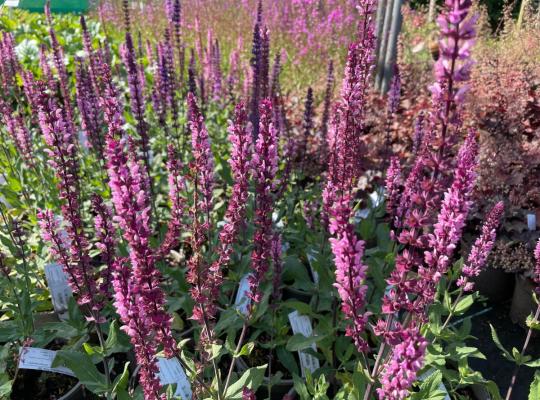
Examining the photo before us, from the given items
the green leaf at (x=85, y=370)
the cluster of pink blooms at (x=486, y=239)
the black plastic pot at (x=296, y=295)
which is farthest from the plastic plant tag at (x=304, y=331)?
the green leaf at (x=85, y=370)

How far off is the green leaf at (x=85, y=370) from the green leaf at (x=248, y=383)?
627 mm

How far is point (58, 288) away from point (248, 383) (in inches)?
58.1

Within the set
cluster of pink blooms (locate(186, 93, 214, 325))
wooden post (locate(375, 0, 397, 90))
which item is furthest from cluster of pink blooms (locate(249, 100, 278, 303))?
wooden post (locate(375, 0, 397, 90))

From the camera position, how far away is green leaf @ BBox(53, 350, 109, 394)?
7.50 ft

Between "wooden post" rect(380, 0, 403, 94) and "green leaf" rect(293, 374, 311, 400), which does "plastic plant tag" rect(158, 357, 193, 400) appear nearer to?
"green leaf" rect(293, 374, 311, 400)

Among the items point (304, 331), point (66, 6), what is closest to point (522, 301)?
point (304, 331)

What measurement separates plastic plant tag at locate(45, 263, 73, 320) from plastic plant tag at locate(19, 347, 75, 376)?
47 cm

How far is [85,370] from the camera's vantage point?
233cm

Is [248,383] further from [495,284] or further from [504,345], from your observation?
[495,284]

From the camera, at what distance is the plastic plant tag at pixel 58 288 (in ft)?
9.39

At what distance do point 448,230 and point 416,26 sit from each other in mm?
10975

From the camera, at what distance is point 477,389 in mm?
2746

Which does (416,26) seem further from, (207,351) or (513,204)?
(207,351)

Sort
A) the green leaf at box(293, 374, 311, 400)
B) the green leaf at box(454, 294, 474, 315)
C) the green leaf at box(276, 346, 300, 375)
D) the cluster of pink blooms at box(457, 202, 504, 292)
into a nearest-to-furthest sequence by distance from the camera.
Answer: the cluster of pink blooms at box(457, 202, 504, 292) → the green leaf at box(293, 374, 311, 400) → the green leaf at box(454, 294, 474, 315) → the green leaf at box(276, 346, 300, 375)
